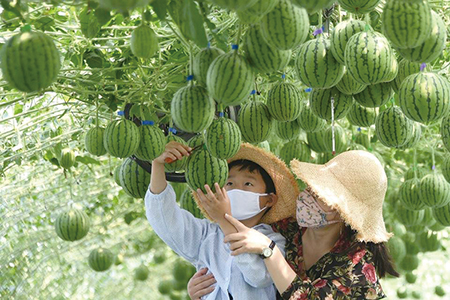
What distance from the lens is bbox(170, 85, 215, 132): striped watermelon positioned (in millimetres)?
2803

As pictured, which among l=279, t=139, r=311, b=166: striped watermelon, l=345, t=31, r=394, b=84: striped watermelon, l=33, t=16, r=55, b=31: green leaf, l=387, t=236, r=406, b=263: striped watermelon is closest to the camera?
l=345, t=31, r=394, b=84: striped watermelon

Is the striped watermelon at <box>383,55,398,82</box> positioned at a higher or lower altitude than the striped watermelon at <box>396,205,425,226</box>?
higher

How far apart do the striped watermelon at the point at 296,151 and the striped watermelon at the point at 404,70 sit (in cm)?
145

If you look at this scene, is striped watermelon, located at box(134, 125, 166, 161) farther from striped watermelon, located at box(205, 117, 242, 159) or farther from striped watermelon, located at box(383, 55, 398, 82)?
striped watermelon, located at box(383, 55, 398, 82)

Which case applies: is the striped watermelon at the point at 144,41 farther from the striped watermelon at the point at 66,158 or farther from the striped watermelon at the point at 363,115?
the striped watermelon at the point at 66,158

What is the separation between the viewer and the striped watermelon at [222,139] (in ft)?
10.2

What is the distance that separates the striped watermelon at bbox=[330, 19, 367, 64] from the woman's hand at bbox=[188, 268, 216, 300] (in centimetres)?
166

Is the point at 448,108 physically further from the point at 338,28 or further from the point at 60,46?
the point at 60,46

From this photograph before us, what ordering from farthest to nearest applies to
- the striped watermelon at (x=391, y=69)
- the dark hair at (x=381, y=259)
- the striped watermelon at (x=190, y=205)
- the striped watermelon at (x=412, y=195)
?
the striped watermelon at (x=412, y=195) < the striped watermelon at (x=190, y=205) < the dark hair at (x=381, y=259) < the striped watermelon at (x=391, y=69)

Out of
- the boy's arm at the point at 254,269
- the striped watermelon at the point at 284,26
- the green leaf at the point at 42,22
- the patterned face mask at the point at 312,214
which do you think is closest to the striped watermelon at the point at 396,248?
the patterned face mask at the point at 312,214

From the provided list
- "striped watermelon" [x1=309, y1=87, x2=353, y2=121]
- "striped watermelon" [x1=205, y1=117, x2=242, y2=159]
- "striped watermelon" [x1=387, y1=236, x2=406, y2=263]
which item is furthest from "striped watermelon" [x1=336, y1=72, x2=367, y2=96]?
"striped watermelon" [x1=387, y1=236, x2=406, y2=263]

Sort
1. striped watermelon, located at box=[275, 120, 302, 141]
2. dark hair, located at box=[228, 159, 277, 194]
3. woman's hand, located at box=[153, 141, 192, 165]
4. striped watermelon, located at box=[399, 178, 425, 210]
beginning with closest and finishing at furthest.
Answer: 1. woman's hand, located at box=[153, 141, 192, 165]
2. striped watermelon, located at box=[275, 120, 302, 141]
3. dark hair, located at box=[228, 159, 277, 194]
4. striped watermelon, located at box=[399, 178, 425, 210]

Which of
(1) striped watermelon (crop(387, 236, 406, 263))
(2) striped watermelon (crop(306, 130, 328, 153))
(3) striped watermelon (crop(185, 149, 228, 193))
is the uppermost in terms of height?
(3) striped watermelon (crop(185, 149, 228, 193))

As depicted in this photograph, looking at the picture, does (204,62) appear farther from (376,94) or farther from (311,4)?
(376,94)
